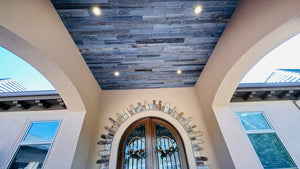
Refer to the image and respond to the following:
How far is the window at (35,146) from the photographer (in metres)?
2.48

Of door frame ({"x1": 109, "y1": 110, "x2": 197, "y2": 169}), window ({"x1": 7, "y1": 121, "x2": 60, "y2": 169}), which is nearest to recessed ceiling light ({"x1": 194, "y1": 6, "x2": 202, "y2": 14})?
A: door frame ({"x1": 109, "y1": 110, "x2": 197, "y2": 169})

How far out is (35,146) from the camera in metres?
2.65

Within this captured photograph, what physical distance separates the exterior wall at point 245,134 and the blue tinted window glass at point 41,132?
367 centimetres

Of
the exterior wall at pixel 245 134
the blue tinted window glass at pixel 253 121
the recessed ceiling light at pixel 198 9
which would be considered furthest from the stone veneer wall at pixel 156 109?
the recessed ceiling light at pixel 198 9

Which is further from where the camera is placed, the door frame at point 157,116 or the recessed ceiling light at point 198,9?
the door frame at point 157,116

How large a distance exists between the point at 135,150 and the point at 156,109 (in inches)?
40.7

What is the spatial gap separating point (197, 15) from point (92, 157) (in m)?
3.30

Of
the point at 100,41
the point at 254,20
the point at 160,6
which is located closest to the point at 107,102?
the point at 100,41

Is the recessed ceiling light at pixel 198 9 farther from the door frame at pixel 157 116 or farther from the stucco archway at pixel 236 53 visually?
the door frame at pixel 157 116

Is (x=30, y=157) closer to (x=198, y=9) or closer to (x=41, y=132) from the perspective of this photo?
(x=41, y=132)

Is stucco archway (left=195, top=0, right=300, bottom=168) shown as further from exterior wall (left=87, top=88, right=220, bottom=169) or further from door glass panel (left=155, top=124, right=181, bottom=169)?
door glass panel (left=155, top=124, right=181, bottom=169)

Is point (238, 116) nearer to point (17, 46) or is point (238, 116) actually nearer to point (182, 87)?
point (182, 87)

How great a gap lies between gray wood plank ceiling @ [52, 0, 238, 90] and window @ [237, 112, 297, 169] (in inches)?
68.2

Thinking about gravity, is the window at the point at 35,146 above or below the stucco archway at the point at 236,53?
below
